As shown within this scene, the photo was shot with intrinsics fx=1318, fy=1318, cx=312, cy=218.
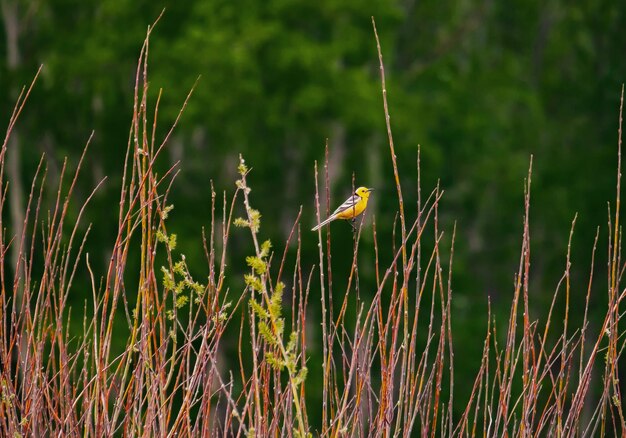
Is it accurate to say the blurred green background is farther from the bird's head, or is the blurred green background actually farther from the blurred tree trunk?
the bird's head

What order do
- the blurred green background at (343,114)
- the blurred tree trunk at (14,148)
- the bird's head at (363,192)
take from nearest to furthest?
1. the bird's head at (363,192)
2. the blurred green background at (343,114)
3. the blurred tree trunk at (14,148)

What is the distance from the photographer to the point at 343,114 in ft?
60.4

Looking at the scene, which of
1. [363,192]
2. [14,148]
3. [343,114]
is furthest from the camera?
[14,148]

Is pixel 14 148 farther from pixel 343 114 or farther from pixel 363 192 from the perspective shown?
pixel 363 192

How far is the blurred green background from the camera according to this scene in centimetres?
1845

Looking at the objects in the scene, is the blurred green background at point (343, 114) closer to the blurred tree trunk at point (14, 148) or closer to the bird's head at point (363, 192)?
the blurred tree trunk at point (14, 148)

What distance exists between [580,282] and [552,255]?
0.86 meters

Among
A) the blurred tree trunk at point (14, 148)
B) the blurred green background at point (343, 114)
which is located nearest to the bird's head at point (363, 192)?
the blurred green background at point (343, 114)

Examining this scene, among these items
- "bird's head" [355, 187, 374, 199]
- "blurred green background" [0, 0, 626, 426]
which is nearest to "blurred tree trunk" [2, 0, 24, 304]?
"blurred green background" [0, 0, 626, 426]

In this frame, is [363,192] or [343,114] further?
[343,114]

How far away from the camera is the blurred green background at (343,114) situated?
18.5m

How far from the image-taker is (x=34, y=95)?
1980cm

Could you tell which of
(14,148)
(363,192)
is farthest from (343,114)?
(363,192)

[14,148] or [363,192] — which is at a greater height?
[363,192]
